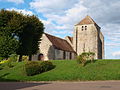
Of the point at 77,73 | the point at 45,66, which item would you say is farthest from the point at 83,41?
the point at 77,73

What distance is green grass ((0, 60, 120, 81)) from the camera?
21.3m

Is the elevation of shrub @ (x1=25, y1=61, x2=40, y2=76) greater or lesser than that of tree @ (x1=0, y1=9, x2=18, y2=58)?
lesser

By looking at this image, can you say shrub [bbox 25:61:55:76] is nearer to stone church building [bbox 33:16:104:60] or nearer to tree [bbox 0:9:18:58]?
tree [bbox 0:9:18:58]

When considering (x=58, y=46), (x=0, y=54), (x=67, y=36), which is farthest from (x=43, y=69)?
(x=67, y=36)

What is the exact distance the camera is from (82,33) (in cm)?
5816

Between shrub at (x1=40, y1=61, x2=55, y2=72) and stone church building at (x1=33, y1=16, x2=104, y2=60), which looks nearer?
shrub at (x1=40, y1=61, x2=55, y2=72)

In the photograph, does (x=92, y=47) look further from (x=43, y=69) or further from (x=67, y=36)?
(x=43, y=69)

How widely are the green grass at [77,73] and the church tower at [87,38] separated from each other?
2820 centimetres

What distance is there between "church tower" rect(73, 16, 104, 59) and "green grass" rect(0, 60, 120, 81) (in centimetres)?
2820

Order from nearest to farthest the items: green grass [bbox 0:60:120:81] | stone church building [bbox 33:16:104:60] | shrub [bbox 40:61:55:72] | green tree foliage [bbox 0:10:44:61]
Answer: green grass [bbox 0:60:120:81], shrub [bbox 40:61:55:72], green tree foliage [bbox 0:10:44:61], stone church building [bbox 33:16:104:60]

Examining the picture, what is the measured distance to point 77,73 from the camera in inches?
904

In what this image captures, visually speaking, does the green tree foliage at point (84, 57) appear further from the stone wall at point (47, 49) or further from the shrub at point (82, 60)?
the stone wall at point (47, 49)

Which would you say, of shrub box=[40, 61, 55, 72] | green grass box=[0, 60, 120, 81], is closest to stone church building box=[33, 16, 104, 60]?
green grass box=[0, 60, 120, 81]

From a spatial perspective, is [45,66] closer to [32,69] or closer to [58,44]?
[32,69]
